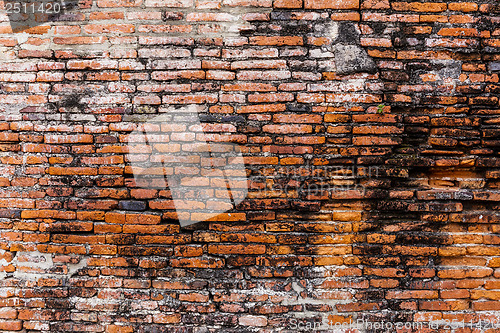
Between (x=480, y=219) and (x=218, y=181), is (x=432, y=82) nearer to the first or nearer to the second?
(x=480, y=219)

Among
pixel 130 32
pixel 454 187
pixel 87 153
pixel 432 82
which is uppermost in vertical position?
pixel 130 32

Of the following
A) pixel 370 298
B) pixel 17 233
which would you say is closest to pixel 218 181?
pixel 370 298

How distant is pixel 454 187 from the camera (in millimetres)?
2012

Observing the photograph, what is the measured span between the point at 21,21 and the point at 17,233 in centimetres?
162

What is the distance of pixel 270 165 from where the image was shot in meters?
1.97

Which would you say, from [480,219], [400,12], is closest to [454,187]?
[480,219]

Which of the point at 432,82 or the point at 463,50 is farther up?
the point at 463,50

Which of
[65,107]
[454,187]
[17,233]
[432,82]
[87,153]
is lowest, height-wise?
[17,233]

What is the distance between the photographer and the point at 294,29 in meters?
1.95

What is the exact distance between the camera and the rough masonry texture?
1947 millimetres

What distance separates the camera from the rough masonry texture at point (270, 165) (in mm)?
1947

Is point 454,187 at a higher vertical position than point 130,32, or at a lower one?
lower

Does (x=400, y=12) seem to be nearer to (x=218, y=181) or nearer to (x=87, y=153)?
(x=218, y=181)

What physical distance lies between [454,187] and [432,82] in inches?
32.0
